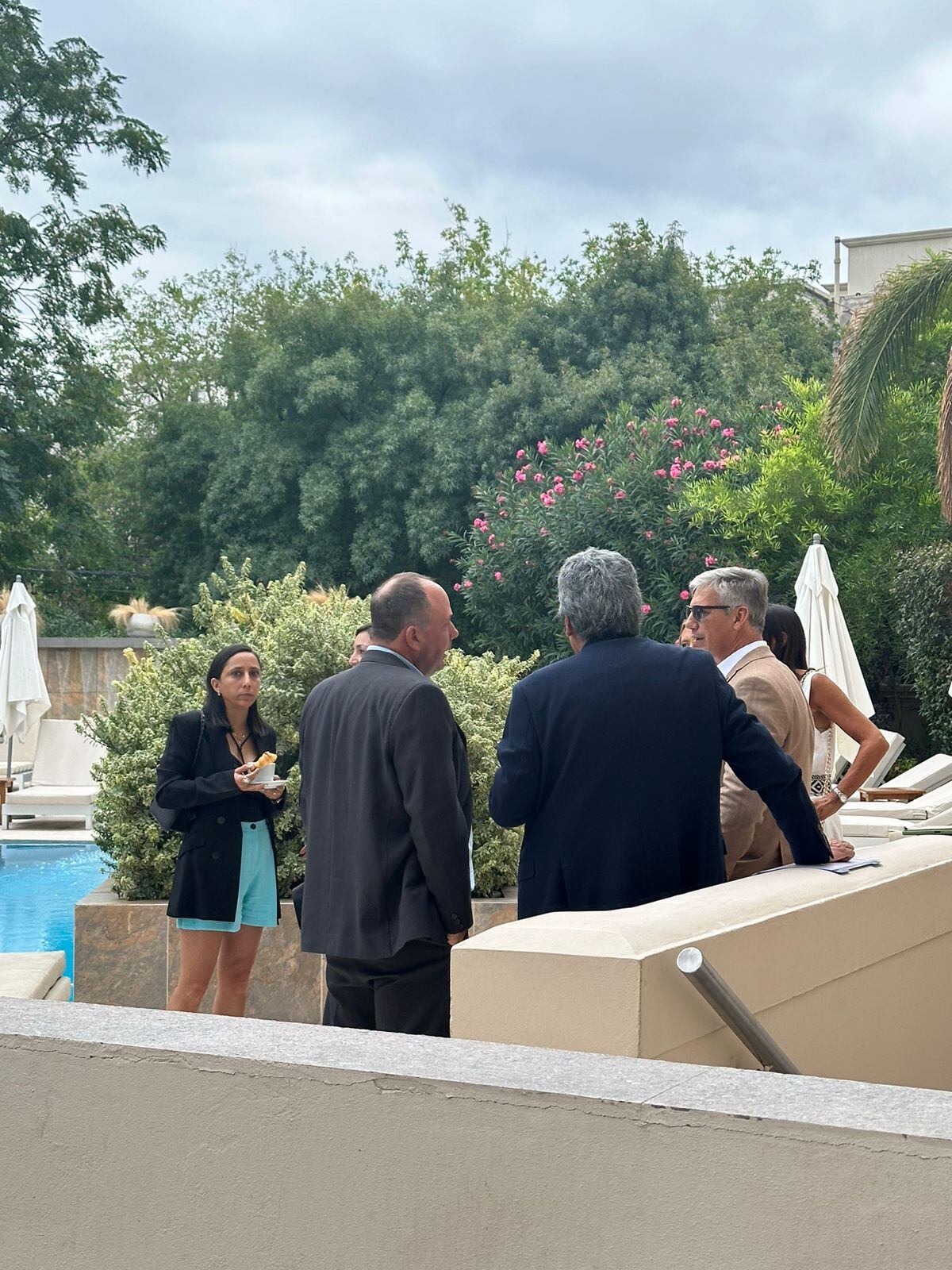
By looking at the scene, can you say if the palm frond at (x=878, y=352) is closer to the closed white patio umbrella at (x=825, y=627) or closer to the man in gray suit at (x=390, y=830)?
the closed white patio umbrella at (x=825, y=627)

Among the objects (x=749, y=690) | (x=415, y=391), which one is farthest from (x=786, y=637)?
(x=415, y=391)

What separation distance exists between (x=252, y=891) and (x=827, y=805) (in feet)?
7.32

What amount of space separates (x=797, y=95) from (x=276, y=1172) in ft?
108

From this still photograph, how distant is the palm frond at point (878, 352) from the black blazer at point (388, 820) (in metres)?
11.4

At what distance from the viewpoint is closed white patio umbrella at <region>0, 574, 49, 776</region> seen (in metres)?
17.0

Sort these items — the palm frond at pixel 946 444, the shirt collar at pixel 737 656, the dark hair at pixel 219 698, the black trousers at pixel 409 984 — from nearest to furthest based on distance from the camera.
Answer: the black trousers at pixel 409 984, the shirt collar at pixel 737 656, the dark hair at pixel 219 698, the palm frond at pixel 946 444

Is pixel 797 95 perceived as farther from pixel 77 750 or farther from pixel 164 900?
pixel 164 900

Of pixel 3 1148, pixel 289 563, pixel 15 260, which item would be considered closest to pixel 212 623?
pixel 3 1148

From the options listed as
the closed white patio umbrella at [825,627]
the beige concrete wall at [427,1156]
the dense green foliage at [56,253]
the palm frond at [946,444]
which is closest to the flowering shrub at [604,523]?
the closed white patio umbrella at [825,627]

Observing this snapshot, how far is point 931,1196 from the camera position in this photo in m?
1.70

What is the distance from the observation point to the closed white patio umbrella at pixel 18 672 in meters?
17.0

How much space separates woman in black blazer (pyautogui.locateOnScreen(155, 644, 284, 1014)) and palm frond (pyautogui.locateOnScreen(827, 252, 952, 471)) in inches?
398

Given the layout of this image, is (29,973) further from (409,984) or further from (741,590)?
(741,590)

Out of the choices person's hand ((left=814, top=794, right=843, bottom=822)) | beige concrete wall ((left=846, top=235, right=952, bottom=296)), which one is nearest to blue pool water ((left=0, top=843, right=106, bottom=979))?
person's hand ((left=814, top=794, right=843, bottom=822))
